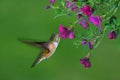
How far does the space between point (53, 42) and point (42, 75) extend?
4016 mm

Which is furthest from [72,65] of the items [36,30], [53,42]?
[53,42]

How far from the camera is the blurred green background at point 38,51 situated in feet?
25.1

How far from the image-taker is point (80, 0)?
3.58 meters

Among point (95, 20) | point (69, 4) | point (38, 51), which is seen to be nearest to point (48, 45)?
point (69, 4)

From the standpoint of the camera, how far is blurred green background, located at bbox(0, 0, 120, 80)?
7.66m

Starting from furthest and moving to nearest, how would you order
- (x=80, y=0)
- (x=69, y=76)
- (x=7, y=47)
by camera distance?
(x=7, y=47) → (x=69, y=76) → (x=80, y=0)

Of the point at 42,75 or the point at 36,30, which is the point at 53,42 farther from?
the point at 36,30

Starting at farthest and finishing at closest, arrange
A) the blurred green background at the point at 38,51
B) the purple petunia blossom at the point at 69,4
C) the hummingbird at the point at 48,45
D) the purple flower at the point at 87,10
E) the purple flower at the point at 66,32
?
1. the blurred green background at the point at 38,51
2. the hummingbird at the point at 48,45
3. the purple petunia blossom at the point at 69,4
4. the purple flower at the point at 66,32
5. the purple flower at the point at 87,10

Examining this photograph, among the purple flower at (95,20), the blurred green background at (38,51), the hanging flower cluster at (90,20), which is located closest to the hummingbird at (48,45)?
the hanging flower cluster at (90,20)

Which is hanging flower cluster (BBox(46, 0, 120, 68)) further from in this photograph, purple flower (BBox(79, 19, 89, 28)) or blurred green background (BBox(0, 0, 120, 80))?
blurred green background (BBox(0, 0, 120, 80))

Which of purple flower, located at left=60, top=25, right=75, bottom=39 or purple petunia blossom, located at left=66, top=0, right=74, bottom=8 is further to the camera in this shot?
purple petunia blossom, located at left=66, top=0, right=74, bottom=8

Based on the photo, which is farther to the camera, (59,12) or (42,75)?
(42,75)

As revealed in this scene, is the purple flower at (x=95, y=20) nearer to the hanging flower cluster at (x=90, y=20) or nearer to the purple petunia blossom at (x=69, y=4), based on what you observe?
the hanging flower cluster at (x=90, y=20)

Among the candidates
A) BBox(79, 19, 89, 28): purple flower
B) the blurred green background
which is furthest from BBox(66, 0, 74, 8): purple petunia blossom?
the blurred green background
